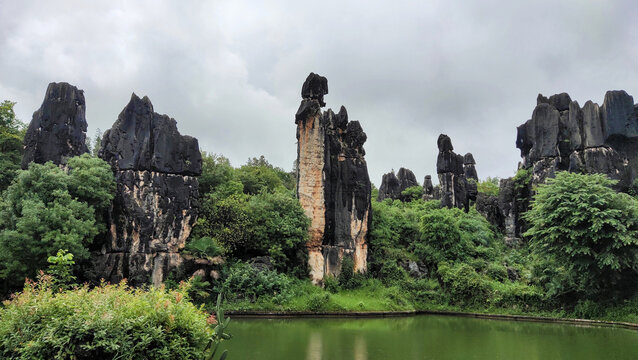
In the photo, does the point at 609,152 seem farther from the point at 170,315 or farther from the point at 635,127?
the point at 170,315

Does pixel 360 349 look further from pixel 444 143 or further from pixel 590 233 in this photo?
pixel 444 143

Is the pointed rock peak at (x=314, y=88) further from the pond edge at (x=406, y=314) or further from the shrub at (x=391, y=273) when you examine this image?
the pond edge at (x=406, y=314)

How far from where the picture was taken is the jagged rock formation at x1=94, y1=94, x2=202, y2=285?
1961cm

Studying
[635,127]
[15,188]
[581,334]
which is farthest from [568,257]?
[15,188]

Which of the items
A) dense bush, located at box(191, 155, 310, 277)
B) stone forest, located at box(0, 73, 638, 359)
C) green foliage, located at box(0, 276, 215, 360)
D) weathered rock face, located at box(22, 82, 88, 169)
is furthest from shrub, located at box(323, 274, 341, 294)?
green foliage, located at box(0, 276, 215, 360)

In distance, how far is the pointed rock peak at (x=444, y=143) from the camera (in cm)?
3459

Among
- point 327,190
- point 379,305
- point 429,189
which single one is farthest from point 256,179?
point 429,189

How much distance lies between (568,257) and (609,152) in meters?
11.3

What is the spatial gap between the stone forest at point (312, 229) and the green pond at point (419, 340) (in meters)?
0.29

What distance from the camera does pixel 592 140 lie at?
2612 centimetres

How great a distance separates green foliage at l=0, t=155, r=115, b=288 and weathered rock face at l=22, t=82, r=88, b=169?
3880 millimetres

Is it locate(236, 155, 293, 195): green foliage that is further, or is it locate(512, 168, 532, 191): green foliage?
locate(236, 155, 293, 195): green foliage

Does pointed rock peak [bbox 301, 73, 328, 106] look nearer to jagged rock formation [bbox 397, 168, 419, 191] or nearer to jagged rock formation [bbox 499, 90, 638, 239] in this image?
jagged rock formation [bbox 499, 90, 638, 239]

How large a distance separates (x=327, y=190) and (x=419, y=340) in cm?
1259
